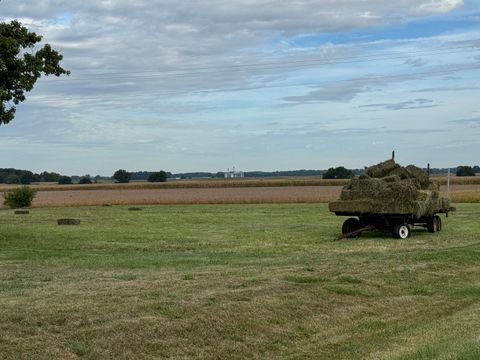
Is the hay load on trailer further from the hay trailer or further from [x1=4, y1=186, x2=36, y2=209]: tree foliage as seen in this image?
[x1=4, y1=186, x2=36, y2=209]: tree foliage

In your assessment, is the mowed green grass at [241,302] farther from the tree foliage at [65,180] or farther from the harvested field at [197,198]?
the tree foliage at [65,180]

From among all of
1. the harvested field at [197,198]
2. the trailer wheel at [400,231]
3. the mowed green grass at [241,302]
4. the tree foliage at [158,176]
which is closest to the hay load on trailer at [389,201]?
the trailer wheel at [400,231]

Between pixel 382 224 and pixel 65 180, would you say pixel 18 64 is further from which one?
pixel 65 180

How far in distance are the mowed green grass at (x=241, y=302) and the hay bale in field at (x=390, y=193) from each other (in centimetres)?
344

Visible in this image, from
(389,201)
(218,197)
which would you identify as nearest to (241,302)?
(389,201)

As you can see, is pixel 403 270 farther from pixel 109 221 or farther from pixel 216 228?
pixel 109 221

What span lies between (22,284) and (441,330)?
25.5 ft

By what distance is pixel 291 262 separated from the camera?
707 inches

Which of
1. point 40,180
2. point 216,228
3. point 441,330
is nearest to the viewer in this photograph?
point 441,330

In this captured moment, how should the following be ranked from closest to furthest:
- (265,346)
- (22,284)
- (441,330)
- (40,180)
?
(265,346), (441,330), (22,284), (40,180)

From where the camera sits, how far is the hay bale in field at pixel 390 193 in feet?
86.9

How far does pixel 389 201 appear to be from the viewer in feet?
87.0

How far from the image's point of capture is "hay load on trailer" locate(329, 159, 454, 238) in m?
26.5

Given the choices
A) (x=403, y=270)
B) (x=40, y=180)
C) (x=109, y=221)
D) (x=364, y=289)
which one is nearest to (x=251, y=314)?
(x=364, y=289)
